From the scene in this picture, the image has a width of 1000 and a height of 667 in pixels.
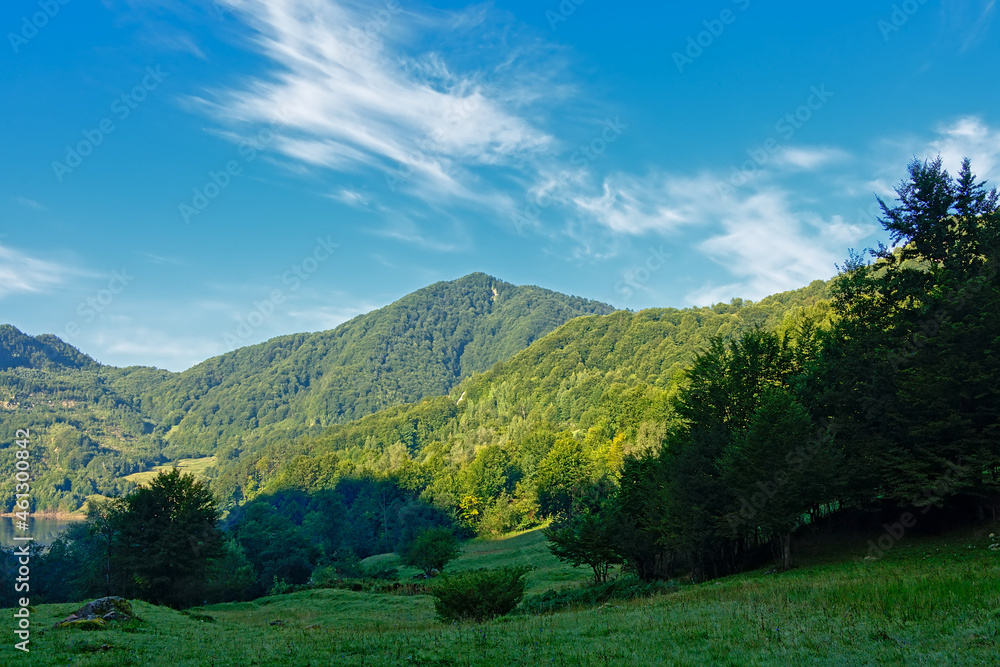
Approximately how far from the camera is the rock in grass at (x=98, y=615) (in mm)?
21139

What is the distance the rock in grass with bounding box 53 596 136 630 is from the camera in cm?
2114

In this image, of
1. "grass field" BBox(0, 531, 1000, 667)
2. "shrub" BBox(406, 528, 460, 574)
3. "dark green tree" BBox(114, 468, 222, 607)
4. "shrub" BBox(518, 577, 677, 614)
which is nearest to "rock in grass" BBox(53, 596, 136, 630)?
"grass field" BBox(0, 531, 1000, 667)

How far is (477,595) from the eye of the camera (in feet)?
91.4

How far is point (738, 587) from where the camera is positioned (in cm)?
2597

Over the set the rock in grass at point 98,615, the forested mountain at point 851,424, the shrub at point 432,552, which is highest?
the forested mountain at point 851,424

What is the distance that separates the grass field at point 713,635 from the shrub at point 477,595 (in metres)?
3.07

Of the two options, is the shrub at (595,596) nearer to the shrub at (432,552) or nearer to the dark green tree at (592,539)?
the dark green tree at (592,539)

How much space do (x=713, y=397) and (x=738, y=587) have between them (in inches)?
686

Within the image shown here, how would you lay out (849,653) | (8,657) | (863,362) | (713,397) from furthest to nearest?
(713,397)
(863,362)
(8,657)
(849,653)

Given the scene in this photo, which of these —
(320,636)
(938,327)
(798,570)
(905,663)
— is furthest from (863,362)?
(320,636)

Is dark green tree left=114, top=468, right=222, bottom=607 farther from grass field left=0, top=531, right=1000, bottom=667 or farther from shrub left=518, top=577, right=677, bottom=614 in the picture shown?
shrub left=518, top=577, right=677, bottom=614

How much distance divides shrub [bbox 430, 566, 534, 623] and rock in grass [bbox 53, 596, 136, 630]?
13572 mm

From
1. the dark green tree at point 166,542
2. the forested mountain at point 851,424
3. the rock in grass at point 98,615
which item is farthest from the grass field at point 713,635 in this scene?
the dark green tree at point 166,542

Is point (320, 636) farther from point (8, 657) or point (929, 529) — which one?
point (929, 529)
